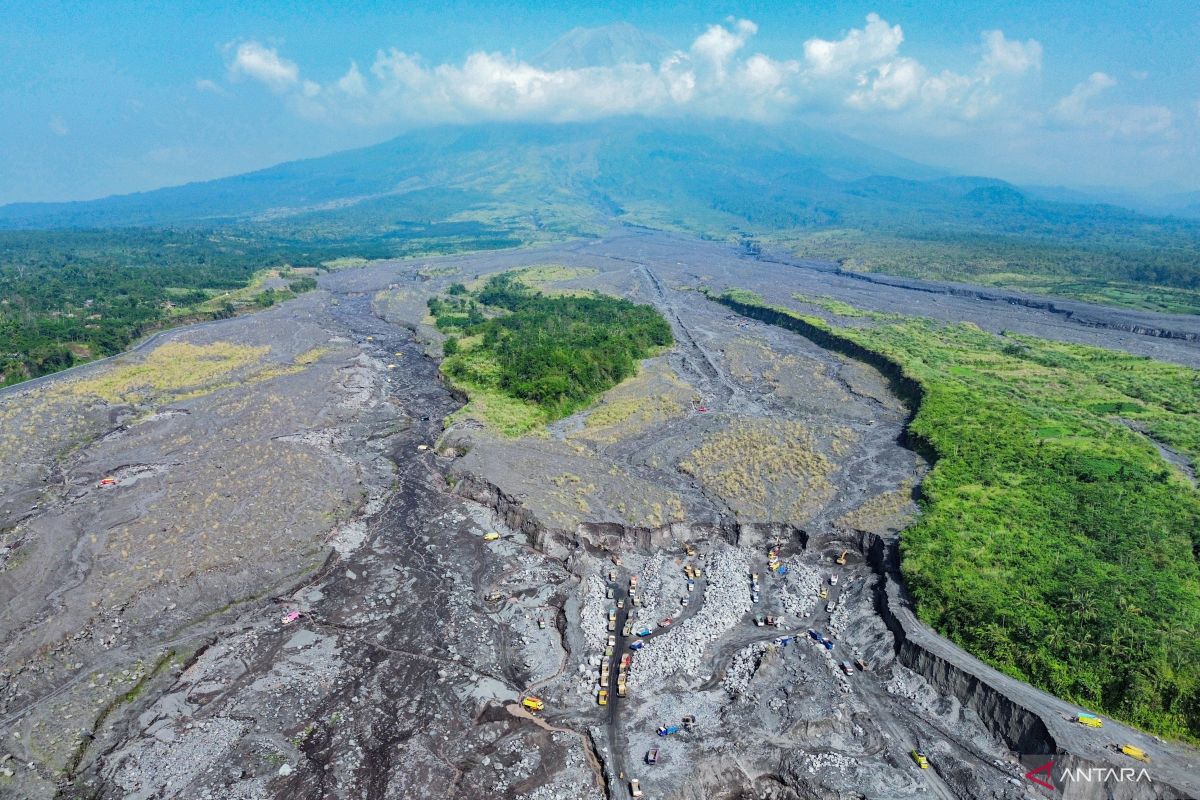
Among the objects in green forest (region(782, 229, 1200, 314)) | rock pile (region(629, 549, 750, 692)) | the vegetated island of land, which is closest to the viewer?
rock pile (region(629, 549, 750, 692))

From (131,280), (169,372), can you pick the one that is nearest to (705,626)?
(169,372)

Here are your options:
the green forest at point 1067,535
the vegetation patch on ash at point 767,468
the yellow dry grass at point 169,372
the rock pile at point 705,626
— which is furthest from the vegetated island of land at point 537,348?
the green forest at point 1067,535

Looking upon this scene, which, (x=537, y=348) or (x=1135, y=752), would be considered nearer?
(x=1135, y=752)

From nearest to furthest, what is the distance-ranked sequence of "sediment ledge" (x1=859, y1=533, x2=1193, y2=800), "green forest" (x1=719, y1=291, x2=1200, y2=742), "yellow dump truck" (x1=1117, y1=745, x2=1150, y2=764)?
"sediment ledge" (x1=859, y1=533, x2=1193, y2=800) → "yellow dump truck" (x1=1117, y1=745, x2=1150, y2=764) → "green forest" (x1=719, y1=291, x2=1200, y2=742)

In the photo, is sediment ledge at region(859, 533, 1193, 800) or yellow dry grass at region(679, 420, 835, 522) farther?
yellow dry grass at region(679, 420, 835, 522)

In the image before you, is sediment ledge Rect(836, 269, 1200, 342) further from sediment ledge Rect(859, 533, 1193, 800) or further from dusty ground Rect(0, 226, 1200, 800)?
sediment ledge Rect(859, 533, 1193, 800)

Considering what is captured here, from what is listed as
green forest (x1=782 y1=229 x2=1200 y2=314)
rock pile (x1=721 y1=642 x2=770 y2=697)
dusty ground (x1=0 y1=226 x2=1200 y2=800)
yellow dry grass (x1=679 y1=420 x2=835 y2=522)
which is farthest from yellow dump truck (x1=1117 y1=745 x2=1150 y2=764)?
green forest (x1=782 y1=229 x2=1200 y2=314)

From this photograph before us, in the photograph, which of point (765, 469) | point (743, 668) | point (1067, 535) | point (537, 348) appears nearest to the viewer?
point (743, 668)

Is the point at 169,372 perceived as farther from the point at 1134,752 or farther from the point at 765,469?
the point at 1134,752

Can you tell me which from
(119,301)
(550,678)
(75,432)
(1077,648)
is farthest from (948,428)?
(119,301)
